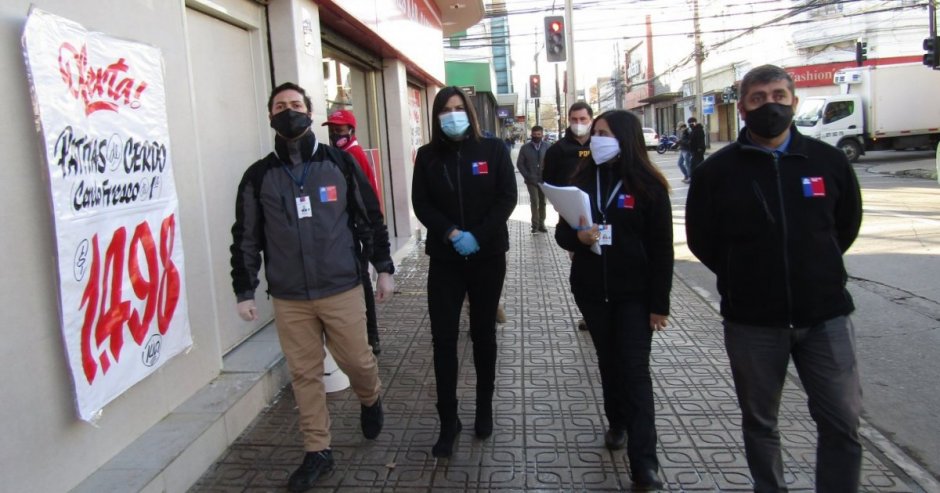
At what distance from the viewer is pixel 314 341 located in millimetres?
3736

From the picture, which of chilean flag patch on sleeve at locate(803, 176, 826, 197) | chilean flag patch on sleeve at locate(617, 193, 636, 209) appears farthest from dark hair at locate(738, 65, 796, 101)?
chilean flag patch on sleeve at locate(617, 193, 636, 209)

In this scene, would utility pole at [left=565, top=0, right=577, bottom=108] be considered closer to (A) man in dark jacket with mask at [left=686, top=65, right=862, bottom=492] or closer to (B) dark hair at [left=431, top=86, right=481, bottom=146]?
(B) dark hair at [left=431, top=86, right=481, bottom=146]

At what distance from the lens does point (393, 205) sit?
11.3 m

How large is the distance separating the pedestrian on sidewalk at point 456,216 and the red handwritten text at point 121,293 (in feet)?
4.72

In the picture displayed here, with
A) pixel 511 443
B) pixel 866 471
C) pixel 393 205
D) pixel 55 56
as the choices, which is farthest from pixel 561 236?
pixel 393 205

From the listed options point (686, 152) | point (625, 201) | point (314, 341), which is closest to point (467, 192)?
point (625, 201)

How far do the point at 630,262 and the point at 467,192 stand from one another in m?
0.96

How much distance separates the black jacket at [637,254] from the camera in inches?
138

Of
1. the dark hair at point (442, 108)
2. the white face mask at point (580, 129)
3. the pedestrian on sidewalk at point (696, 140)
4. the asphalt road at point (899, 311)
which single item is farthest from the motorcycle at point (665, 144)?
the dark hair at point (442, 108)

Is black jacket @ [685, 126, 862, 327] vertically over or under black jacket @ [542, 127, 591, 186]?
under

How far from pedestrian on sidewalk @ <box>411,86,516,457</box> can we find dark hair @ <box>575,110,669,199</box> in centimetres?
64

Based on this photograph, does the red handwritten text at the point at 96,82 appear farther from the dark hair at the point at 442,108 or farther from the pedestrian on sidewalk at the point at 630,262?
the pedestrian on sidewalk at the point at 630,262

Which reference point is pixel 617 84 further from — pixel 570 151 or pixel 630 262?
pixel 630 262

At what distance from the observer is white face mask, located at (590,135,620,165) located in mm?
3553
